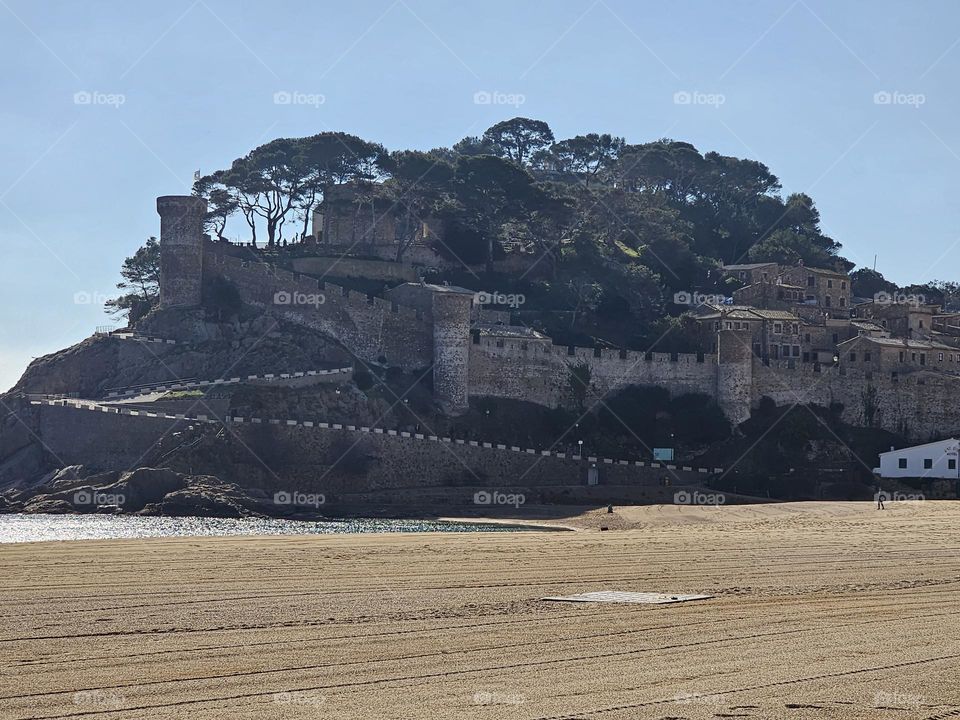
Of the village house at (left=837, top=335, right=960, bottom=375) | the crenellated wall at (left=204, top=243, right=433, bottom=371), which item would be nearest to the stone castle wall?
the village house at (left=837, top=335, right=960, bottom=375)

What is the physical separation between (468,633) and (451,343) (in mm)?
40551

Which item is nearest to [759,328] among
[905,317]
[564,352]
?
[905,317]

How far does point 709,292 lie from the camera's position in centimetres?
7762

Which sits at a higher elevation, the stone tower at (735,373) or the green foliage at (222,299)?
the green foliage at (222,299)

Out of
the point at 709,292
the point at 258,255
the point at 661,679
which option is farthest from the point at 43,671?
the point at 709,292

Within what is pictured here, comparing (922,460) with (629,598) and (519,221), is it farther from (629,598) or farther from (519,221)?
(629,598)

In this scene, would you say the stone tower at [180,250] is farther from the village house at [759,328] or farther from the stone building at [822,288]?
the stone building at [822,288]

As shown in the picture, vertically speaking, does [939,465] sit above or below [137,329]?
below

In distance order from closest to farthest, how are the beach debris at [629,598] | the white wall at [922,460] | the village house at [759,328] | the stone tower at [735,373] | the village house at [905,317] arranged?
1. the beach debris at [629,598]
2. the white wall at [922,460]
3. the stone tower at [735,373]
4. the village house at [759,328]
5. the village house at [905,317]

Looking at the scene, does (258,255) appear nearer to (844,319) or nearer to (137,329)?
(137,329)

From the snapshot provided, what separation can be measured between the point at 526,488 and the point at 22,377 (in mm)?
→ 23690

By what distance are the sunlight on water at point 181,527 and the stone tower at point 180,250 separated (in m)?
17.6

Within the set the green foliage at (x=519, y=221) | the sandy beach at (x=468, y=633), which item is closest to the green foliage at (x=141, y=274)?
the green foliage at (x=519, y=221)

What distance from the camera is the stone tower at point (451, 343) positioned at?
191 ft
